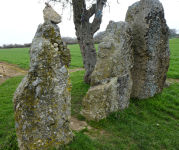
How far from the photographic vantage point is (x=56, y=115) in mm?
3688

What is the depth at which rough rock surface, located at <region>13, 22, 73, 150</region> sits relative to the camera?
11.3ft

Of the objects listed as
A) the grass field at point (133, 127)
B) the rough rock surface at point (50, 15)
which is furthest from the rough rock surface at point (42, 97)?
the grass field at point (133, 127)

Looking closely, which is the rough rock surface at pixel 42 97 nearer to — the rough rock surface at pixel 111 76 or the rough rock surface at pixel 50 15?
the rough rock surface at pixel 50 15

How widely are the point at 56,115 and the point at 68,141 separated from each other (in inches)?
32.9

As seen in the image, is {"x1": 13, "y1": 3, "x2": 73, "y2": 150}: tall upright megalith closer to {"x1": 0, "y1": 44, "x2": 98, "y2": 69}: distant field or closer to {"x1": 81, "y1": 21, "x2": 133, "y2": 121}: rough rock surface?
{"x1": 81, "y1": 21, "x2": 133, "y2": 121}: rough rock surface

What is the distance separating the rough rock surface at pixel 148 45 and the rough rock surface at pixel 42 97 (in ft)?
14.5

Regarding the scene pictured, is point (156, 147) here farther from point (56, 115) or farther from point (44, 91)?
point (44, 91)

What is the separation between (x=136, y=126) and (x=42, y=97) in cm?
358

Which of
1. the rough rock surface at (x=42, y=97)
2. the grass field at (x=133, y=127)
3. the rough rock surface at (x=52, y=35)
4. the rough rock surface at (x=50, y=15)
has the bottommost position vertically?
the grass field at (x=133, y=127)

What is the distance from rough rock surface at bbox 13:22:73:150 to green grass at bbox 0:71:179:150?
2.32ft

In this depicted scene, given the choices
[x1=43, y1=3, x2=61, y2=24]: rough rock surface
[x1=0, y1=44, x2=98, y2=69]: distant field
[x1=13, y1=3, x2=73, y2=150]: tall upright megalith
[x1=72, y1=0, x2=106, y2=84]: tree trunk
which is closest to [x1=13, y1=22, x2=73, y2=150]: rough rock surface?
[x1=13, y1=3, x2=73, y2=150]: tall upright megalith

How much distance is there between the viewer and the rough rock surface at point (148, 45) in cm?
664

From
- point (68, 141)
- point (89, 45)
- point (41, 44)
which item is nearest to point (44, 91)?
point (41, 44)

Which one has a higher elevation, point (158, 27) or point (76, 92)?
point (158, 27)
